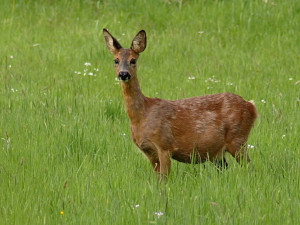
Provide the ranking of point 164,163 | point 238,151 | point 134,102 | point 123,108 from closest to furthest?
point 164,163
point 134,102
point 238,151
point 123,108

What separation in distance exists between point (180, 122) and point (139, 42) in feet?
3.09

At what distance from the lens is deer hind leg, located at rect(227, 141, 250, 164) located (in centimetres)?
666

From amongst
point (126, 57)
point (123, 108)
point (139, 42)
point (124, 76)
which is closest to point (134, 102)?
point (124, 76)

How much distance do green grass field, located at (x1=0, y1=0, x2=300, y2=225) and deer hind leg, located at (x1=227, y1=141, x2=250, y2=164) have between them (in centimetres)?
14

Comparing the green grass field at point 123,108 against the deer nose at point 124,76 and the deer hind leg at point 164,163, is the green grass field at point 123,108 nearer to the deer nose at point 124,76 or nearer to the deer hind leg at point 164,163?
the deer hind leg at point 164,163

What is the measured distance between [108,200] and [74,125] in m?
2.16

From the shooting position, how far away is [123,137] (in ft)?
24.3

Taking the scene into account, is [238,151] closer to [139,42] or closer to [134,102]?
[134,102]

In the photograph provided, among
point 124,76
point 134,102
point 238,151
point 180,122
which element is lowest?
point 238,151

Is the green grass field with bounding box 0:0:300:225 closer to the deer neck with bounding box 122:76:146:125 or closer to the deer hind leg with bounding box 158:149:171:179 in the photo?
the deer hind leg with bounding box 158:149:171:179

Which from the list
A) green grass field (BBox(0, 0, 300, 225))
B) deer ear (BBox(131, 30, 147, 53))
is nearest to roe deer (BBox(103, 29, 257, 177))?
deer ear (BBox(131, 30, 147, 53))

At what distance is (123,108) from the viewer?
8.59m

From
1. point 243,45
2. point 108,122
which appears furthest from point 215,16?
point 108,122

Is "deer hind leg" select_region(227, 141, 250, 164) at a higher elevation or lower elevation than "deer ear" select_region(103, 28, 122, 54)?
lower
